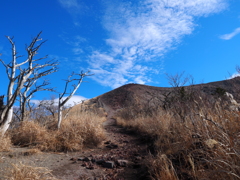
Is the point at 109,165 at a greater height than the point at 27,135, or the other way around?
the point at 27,135

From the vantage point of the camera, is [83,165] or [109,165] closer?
[109,165]

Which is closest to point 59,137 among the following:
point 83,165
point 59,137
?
point 59,137

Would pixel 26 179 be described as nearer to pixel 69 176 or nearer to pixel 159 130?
pixel 69 176

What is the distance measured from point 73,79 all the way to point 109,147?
431 centimetres

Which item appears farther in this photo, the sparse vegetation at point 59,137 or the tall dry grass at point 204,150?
the sparse vegetation at point 59,137

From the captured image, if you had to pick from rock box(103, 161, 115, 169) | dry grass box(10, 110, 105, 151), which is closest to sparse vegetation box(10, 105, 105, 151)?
dry grass box(10, 110, 105, 151)

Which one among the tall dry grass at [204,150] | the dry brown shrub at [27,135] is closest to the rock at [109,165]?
the tall dry grass at [204,150]

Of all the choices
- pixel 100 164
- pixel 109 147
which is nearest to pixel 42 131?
pixel 109 147

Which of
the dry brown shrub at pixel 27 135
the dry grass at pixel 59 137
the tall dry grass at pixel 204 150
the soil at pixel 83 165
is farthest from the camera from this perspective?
the dry brown shrub at pixel 27 135

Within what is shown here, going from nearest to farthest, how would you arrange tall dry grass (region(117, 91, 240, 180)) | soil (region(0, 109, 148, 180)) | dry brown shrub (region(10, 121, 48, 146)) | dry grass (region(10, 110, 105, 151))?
tall dry grass (region(117, 91, 240, 180))
soil (region(0, 109, 148, 180))
dry grass (region(10, 110, 105, 151))
dry brown shrub (region(10, 121, 48, 146))

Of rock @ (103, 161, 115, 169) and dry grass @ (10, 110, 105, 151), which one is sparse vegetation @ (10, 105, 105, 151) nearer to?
dry grass @ (10, 110, 105, 151)

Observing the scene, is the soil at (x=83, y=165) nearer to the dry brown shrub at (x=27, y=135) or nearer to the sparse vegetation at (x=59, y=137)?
the sparse vegetation at (x=59, y=137)

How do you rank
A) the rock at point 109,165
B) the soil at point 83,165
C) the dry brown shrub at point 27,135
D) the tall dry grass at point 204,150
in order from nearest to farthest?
the tall dry grass at point 204,150
the soil at point 83,165
the rock at point 109,165
the dry brown shrub at point 27,135

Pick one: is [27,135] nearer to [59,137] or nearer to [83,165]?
[59,137]
